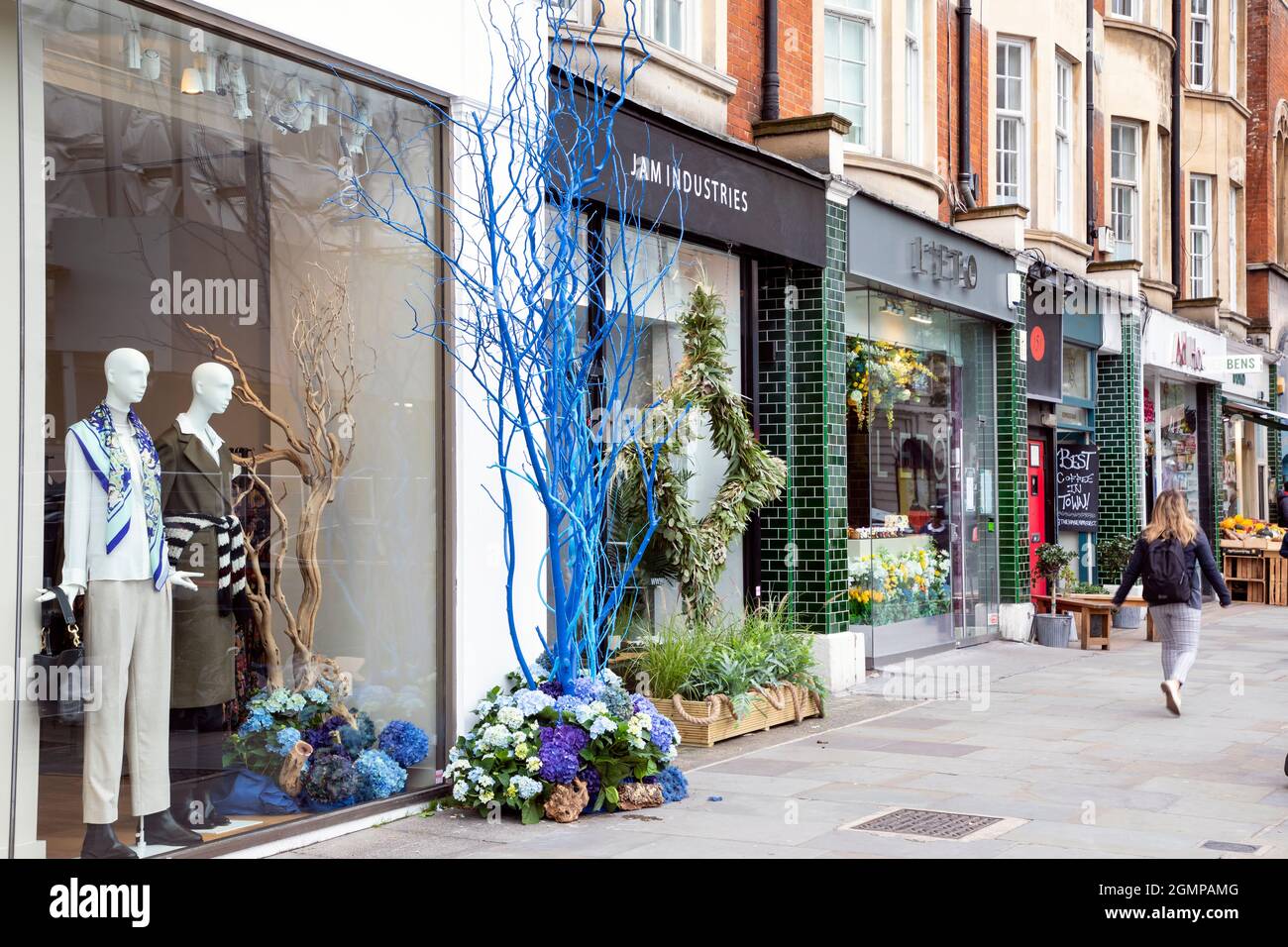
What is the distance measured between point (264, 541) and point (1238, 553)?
18.9m

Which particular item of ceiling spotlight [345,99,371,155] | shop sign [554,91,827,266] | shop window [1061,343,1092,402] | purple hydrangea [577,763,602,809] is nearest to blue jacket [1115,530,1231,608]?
shop sign [554,91,827,266]

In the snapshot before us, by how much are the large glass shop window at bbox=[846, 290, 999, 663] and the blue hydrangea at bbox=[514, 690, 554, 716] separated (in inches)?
228

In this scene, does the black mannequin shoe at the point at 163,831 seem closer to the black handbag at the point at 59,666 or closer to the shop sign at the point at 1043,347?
the black handbag at the point at 59,666

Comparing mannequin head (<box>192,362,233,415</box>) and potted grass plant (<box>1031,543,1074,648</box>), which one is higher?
mannequin head (<box>192,362,233,415</box>)

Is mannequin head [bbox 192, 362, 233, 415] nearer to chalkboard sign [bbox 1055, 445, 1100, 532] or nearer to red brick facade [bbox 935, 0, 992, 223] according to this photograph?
red brick facade [bbox 935, 0, 992, 223]

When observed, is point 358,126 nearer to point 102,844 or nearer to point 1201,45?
point 102,844

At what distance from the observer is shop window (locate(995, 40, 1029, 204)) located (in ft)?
56.4

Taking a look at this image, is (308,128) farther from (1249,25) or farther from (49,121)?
(1249,25)

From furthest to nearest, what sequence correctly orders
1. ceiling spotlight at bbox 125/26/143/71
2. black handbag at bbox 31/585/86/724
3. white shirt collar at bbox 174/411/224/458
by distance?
white shirt collar at bbox 174/411/224/458
ceiling spotlight at bbox 125/26/143/71
black handbag at bbox 31/585/86/724

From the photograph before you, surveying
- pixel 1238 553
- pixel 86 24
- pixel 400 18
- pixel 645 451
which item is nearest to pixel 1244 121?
pixel 1238 553

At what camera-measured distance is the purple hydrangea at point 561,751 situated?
7082 millimetres

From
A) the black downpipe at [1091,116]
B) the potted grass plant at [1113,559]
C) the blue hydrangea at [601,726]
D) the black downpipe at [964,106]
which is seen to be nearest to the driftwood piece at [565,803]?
the blue hydrangea at [601,726]

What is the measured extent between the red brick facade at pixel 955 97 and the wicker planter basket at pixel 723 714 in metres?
7.01

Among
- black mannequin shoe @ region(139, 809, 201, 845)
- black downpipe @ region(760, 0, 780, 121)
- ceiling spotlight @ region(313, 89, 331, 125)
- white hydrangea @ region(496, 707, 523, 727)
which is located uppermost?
black downpipe @ region(760, 0, 780, 121)
